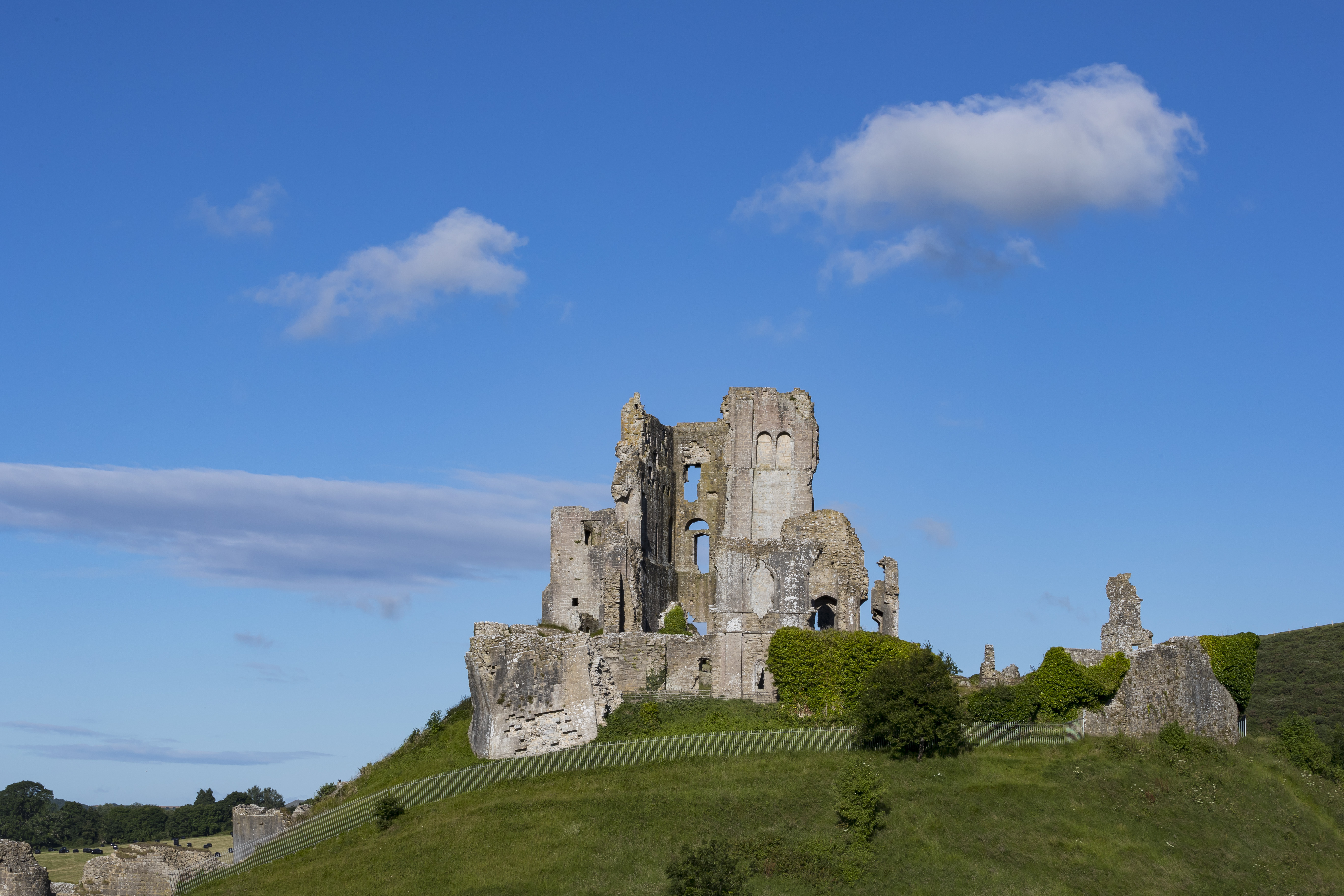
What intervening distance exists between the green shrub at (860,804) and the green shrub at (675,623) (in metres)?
18.6

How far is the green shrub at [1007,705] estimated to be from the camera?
136ft

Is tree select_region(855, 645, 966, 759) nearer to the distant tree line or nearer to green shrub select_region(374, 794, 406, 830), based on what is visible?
green shrub select_region(374, 794, 406, 830)

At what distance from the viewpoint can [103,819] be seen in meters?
87.0

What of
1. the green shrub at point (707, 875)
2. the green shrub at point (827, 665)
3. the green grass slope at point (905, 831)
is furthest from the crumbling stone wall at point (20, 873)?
the green shrub at point (827, 665)

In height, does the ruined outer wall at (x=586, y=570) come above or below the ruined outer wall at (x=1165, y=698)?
above

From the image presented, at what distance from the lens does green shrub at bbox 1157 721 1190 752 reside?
40031 mm

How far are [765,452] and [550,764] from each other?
21705 mm

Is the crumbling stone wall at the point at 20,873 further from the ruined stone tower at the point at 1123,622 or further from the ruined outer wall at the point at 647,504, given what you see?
the ruined stone tower at the point at 1123,622

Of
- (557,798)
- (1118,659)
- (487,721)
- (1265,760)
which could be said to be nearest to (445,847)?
(557,798)

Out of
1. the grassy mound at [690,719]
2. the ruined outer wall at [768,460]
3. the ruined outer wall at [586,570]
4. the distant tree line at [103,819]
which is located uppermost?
the ruined outer wall at [768,460]

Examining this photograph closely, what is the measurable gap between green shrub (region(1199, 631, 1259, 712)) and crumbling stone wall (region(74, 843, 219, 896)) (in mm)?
29774

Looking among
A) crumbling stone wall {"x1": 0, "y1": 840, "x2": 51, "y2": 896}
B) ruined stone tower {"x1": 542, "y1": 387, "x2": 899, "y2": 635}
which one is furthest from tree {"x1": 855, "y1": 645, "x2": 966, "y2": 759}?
crumbling stone wall {"x1": 0, "y1": 840, "x2": 51, "y2": 896}

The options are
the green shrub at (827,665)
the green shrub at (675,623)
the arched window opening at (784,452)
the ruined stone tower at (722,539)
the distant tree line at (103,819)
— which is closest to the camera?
the green shrub at (827,665)

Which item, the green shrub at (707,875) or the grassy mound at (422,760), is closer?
the green shrub at (707,875)
